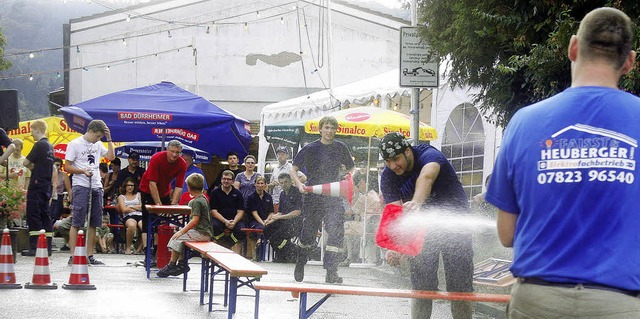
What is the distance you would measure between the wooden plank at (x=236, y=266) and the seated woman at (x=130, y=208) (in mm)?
10170

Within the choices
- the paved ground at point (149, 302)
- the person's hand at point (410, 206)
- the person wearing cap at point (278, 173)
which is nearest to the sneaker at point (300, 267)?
the paved ground at point (149, 302)

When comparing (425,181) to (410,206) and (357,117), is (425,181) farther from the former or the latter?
(357,117)

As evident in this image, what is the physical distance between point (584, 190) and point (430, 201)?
165 inches

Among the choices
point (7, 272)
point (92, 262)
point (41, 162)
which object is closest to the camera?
point (7, 272)

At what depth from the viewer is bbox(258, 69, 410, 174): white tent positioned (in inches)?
773

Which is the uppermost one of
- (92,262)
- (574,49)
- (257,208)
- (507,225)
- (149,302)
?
(574,49)

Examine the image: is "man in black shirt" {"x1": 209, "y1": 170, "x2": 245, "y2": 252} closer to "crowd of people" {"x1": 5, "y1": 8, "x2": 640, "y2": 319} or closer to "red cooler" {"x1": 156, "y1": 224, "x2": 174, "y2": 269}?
"crowd of people" {"x1": 5, "y1": 8, "x2": 640, "y2": 319}

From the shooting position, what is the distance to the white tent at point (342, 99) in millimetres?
19641

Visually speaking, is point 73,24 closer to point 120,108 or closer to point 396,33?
point 396,33

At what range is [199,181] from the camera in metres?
13.9

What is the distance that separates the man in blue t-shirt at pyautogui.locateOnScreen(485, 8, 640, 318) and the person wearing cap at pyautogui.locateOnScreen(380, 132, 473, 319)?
379cm

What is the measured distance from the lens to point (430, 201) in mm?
7891

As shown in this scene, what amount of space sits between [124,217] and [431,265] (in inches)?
535

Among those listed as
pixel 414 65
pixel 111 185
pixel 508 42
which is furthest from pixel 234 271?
pixel 111 185
